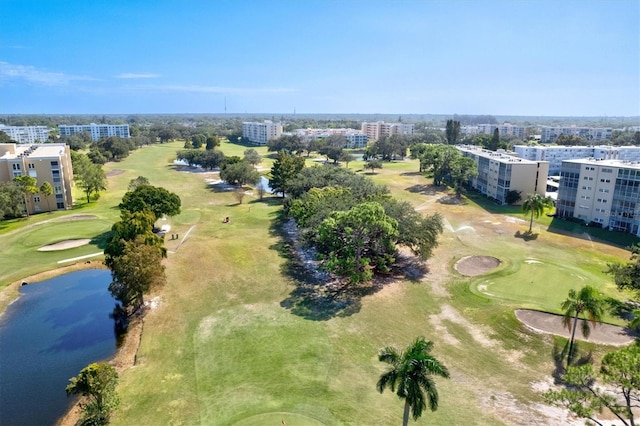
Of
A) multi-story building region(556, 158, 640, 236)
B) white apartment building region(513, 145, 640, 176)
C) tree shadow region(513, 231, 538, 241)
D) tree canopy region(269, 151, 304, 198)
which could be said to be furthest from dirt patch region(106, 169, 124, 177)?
white apartment building region(513, 145, 640, 176)

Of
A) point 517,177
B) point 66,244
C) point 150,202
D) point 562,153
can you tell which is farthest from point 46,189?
point 562,153

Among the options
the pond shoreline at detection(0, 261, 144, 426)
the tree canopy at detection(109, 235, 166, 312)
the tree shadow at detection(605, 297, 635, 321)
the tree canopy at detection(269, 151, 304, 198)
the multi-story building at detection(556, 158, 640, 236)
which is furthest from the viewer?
the tree canopy at detection(269, 151, 304, 198)

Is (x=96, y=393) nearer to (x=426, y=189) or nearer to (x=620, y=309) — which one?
(x=620, y=309)

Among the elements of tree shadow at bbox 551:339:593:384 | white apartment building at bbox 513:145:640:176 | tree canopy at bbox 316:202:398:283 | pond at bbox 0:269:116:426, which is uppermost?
white apartment building at bbox 513:145:640:176

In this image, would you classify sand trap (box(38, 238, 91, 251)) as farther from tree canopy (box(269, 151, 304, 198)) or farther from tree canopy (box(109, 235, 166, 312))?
tree canopy (box(269, 151, 304, 198))

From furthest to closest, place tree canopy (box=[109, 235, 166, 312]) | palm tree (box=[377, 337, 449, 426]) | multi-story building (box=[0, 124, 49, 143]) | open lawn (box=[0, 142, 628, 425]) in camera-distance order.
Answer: multi-story building (box=[0, 124, 49, 143])
tree canopy (box=[109, 235, 166, 312])
open lawn (box=[0, 142, 628, 425])
palm tree (box=[377, 337, 449, 426])

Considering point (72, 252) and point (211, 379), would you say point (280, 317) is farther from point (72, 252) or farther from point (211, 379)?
point (72, 252)

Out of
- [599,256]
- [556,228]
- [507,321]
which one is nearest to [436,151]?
[556,228]
